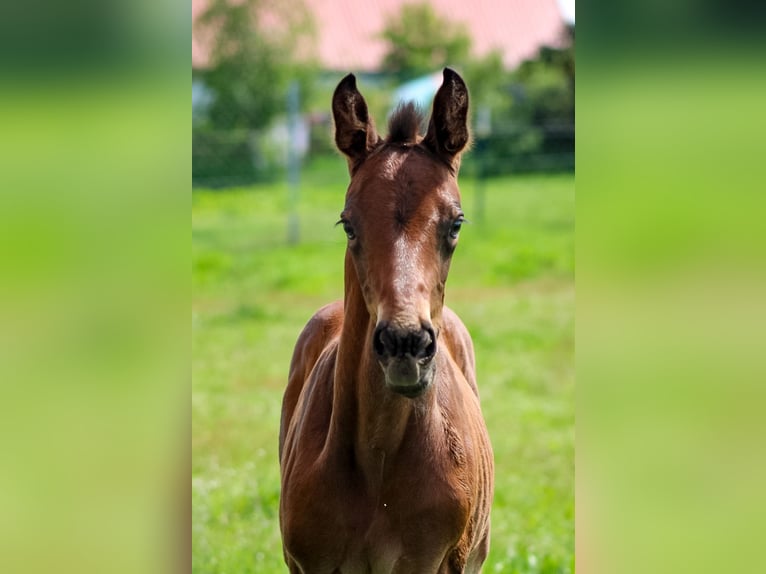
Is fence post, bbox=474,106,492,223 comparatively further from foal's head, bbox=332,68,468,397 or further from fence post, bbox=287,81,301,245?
foal's head, bbox=332,68,468,397

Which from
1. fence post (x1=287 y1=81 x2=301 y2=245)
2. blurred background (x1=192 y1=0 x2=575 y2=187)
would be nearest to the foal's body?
fence post (x1=287 y1=81 x2=301 y2=245)

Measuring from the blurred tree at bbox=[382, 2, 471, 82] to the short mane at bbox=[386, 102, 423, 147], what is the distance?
17.6 m

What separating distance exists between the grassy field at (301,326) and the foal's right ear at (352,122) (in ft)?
1.08

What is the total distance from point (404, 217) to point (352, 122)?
524 millimetres

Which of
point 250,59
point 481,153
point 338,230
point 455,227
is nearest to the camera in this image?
point 455,227

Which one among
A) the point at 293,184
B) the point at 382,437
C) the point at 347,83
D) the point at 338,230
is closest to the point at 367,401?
the point at 382,437

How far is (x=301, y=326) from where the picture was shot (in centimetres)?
1014

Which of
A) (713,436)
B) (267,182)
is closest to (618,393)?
(713,436)

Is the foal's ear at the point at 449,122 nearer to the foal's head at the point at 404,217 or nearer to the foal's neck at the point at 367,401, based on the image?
the foal's head at the point at 404,217

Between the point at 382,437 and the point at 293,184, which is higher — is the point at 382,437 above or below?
below

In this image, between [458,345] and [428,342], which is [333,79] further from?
[428,342]

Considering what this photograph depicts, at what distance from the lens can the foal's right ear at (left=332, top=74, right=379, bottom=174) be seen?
2859 millimetres

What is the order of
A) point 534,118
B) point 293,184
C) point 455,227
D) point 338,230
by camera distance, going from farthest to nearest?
point 534,118
point 293,184
point 338,230
point 455,227

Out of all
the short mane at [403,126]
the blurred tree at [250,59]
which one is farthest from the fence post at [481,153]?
the short mane at [403,126]
